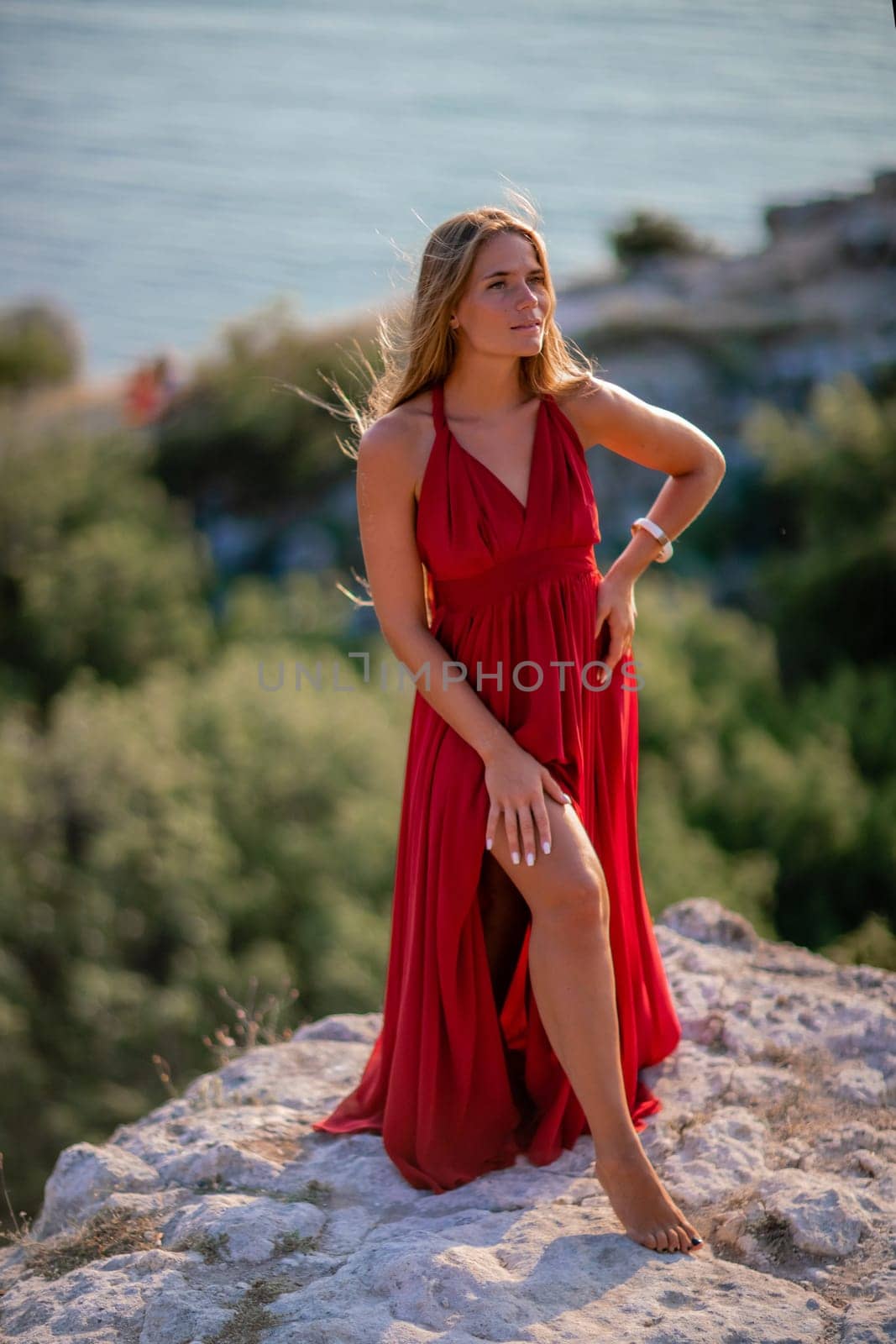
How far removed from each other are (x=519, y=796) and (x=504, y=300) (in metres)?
0.92

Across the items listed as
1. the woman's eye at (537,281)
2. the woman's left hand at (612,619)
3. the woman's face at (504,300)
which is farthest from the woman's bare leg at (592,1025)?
the woman's eye at (537,281)

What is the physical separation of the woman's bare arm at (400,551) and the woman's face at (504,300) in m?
0.24

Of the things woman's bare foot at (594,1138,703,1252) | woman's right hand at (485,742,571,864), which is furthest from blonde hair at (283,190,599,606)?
woman's bare foot at (594,1138,703,1252)

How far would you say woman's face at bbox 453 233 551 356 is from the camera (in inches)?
95.9

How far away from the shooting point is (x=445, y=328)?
2.52 m

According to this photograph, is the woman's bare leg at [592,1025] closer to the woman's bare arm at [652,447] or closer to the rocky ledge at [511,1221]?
the rocky ledge at [511,1221]

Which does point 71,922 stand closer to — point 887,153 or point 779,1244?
point 779,1244

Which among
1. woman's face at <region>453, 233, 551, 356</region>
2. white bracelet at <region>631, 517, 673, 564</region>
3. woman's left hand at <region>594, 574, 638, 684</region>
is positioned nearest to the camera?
woman's face at <region>453, 233, 551, 356</region>

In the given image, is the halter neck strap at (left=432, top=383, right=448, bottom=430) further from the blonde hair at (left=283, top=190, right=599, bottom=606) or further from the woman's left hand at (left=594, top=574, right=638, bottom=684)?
the woman's left hand at (left=594, top=574, right=638, bottom=684)

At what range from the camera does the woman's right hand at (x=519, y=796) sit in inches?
91.7

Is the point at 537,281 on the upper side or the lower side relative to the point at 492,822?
upper

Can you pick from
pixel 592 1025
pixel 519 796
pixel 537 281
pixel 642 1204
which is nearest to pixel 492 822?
pixel 519 796

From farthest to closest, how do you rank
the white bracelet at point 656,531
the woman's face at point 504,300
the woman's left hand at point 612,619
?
the white bracelet at point 656,531
the woman's left hand at point 612,619
the woman's face at point 504,300

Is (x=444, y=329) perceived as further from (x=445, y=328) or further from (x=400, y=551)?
(x=400, y=551)
